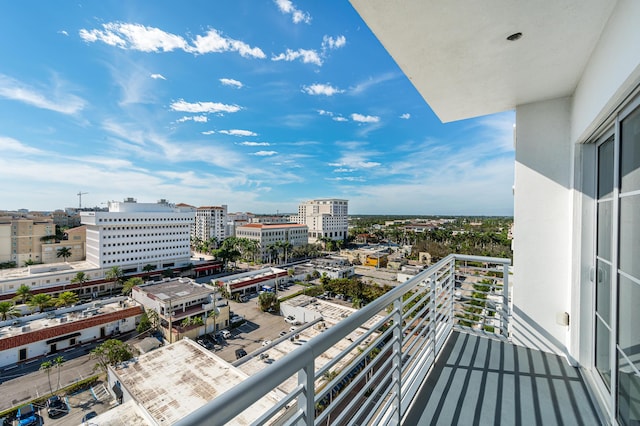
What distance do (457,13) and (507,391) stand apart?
221 cm

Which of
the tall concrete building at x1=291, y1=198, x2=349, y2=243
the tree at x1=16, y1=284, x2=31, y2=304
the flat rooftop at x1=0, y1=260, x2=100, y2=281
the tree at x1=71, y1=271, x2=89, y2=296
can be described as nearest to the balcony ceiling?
the tree at x1=16, y1=284, x2=31, y2=304

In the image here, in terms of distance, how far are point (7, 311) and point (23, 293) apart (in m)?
3.92

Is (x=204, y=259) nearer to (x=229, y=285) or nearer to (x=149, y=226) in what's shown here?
(x=149, y=226)

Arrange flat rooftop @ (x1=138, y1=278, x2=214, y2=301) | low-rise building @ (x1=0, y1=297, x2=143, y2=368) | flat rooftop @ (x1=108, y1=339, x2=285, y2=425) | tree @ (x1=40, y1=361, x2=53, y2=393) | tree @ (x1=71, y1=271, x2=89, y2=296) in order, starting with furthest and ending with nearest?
tree @ (x1=71, y1=271, x2=89, y2=296), flat rooftop @ (x1=138, y1=278, x2=214, y2=301), low-rise building @ (x1=0, y1=297, x2=143, y2=368), tree @ (x1=40, y1=361, x2=53, y2=393), flat rooftop @ (x1=108, y1=339, x2=285, y2=425)

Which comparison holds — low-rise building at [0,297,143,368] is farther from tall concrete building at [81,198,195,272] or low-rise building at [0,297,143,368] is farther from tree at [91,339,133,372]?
tall concrete building at [81,198,195,272]

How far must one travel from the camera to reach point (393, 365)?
52.7 inches

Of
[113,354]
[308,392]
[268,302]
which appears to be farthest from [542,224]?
[268,302]

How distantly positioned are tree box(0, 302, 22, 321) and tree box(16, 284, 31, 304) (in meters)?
2.31

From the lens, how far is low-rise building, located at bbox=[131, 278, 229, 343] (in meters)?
13.1

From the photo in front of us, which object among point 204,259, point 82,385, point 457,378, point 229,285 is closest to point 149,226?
point 204,259

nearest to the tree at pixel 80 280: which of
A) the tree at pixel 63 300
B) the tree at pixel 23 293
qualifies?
the tree at pixel 23 293

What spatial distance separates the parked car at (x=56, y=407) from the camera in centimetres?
813

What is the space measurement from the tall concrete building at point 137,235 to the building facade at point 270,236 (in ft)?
28.6

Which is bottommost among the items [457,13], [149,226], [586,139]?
[149,226]
